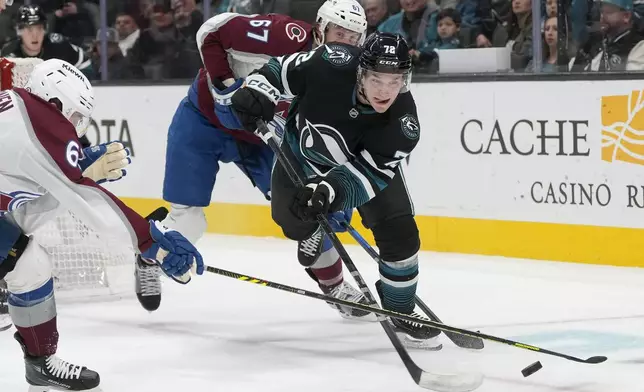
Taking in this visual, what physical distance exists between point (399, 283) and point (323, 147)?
0.46 m

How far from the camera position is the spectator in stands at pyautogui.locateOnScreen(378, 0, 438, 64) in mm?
5582

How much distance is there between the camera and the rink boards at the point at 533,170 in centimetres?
490

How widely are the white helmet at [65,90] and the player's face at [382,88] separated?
0.74m

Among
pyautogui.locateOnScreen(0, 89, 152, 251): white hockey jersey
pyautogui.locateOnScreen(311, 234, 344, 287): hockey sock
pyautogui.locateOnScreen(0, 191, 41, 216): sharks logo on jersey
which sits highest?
pyautogui.locateOnScreen(0, 89, 152, 251): white hockey jersey

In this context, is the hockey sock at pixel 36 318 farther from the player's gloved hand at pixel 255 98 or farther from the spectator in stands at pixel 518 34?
the spectator in stands at pixel 518 34

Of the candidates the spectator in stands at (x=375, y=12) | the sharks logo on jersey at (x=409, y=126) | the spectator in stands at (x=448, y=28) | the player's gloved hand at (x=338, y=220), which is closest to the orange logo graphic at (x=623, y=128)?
the spectator in stands at (x=448, y=28)

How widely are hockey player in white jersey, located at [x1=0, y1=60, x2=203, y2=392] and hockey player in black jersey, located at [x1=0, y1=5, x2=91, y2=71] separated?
318 centimetres

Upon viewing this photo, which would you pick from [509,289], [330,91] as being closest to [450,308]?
[509,289]

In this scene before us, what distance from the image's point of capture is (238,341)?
3734 millimetres

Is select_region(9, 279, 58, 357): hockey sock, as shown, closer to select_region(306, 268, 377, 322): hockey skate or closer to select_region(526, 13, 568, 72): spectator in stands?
select_region(306, 268, 377, 322): hockey skate

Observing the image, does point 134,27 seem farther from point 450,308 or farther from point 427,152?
point 450,308

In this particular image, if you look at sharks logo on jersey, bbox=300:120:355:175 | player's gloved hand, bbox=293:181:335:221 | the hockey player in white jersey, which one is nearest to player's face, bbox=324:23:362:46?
sharks logo on jersey, bbox=300:120:355:175

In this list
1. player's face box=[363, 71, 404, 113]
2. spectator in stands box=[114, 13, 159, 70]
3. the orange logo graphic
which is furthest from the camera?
spectator in stands box=[114, 13, 159, 70]

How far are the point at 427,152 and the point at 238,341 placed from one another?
2.02 meters
